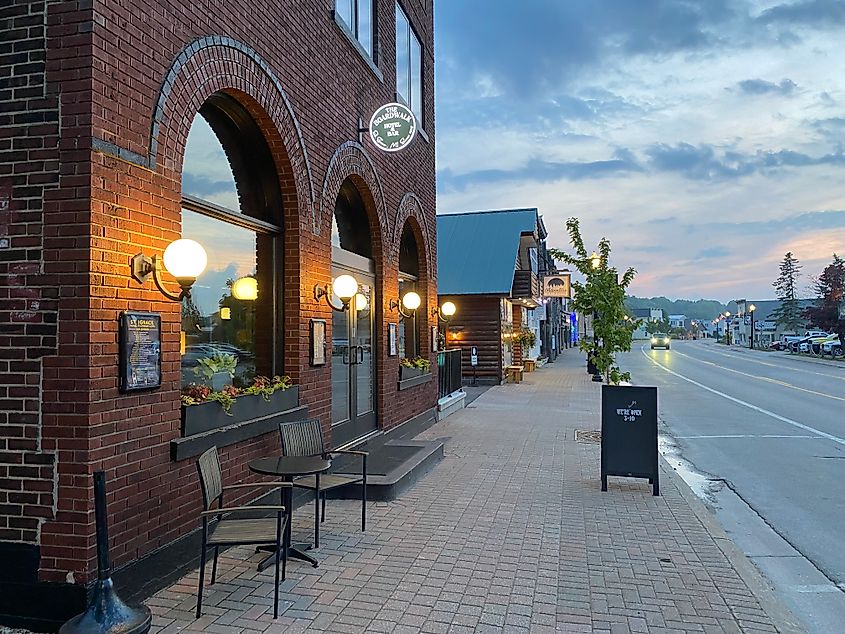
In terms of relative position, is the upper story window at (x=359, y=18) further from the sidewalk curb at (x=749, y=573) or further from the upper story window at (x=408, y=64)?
the sidewalk curb at (x=749, y=573)

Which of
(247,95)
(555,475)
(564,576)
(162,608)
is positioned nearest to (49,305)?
(162,608)

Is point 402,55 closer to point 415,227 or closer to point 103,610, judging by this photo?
point 415,227

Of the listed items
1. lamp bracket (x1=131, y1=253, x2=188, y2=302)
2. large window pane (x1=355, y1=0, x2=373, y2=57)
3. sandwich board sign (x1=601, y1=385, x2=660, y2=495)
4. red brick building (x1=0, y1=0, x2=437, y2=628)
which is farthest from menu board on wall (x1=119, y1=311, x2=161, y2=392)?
large window pane (x1=355, y1=0, x2=373, y2=57)

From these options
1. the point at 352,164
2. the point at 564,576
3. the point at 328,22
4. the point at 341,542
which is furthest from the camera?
the point at 352,164

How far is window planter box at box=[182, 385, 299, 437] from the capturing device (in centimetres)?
512

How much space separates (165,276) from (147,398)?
3.04 ft

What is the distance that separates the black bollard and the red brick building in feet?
1.86

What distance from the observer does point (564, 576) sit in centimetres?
497

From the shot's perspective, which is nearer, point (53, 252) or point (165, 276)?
point (53, 252)

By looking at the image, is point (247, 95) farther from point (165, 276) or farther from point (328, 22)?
point (328, 22)

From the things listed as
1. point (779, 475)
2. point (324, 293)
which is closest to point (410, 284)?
point (324, 293)

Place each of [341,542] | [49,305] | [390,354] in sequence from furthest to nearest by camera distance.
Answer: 1. [390,354]
2. [341,542]
3. [49,305]

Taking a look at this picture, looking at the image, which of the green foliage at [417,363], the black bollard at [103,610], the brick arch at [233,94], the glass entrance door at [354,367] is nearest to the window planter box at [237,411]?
the black bollard at [103,610]

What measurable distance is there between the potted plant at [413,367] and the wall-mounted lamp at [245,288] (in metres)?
4.57
